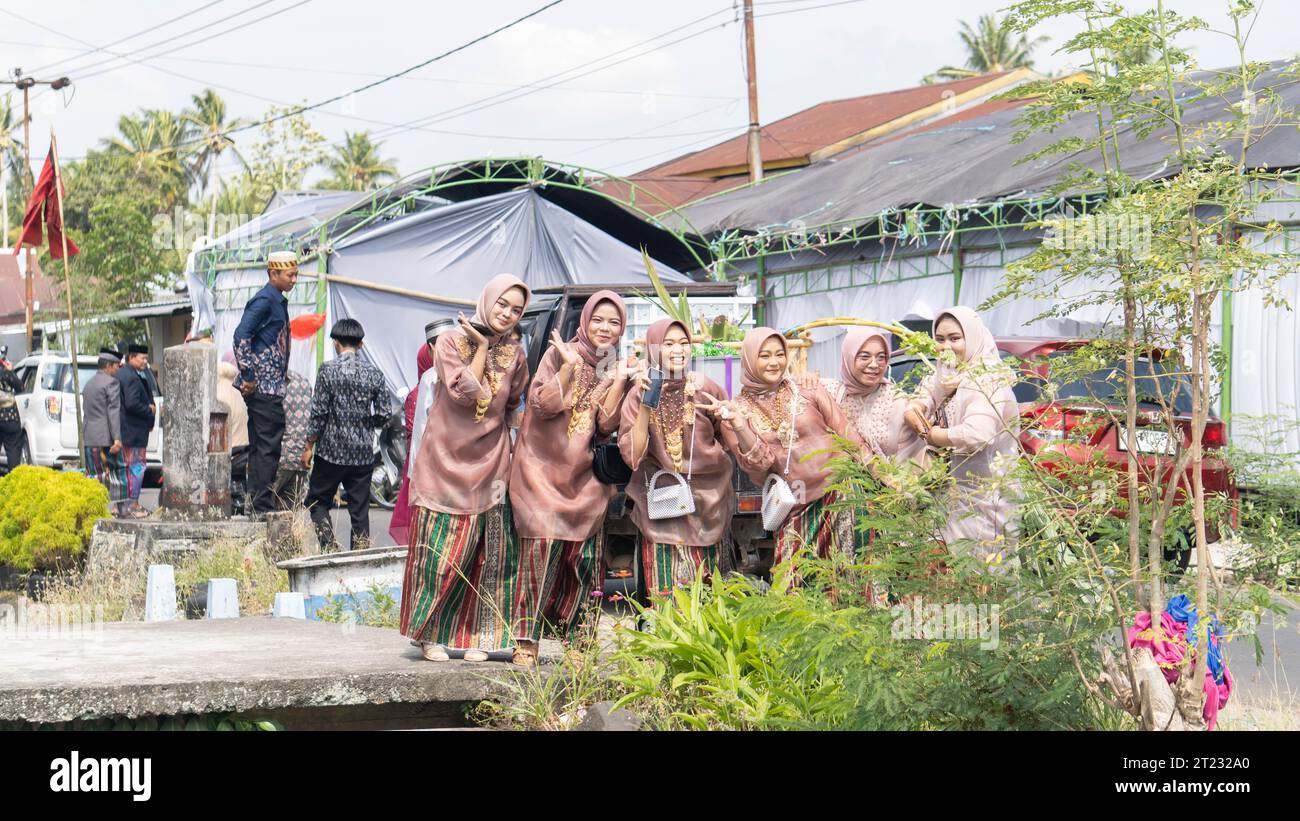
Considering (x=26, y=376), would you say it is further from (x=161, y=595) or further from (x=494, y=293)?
(x=494, y=293)

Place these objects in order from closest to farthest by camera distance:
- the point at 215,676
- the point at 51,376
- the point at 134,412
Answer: the point at 215,676 → the point at 134,412 → the point at 51,376

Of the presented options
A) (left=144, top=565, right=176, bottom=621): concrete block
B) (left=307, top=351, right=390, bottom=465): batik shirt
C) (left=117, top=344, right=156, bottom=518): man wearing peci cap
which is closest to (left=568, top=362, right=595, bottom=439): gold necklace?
(left=144, top=565, right=176, bottom=621): concrete block

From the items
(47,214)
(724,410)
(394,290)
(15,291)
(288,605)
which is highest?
(15,291)

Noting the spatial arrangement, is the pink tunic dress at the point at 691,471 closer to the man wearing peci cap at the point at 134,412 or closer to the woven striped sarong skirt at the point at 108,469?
the man wearing peci cap at the point at 134,412

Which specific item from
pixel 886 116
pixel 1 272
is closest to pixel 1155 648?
pixel 886 116

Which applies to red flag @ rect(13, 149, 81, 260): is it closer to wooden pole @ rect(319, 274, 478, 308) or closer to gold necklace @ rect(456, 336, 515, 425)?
wooden pole @ rect(319, 274, 478, 308)

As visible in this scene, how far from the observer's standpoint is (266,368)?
A: 425 inches

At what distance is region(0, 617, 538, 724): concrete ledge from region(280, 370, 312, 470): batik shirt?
13.0 feet

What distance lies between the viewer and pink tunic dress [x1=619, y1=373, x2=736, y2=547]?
642 cm

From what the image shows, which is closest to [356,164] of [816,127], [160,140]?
[160,140]

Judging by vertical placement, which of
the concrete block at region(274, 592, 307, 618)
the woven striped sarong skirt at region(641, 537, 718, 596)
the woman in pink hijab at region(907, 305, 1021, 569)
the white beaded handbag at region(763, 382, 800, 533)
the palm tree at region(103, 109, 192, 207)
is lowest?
the concrete block at region(274, 592, 307, 618)

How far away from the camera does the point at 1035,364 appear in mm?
4707

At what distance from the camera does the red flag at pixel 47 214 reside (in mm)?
13828

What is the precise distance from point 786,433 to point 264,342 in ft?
17.3
